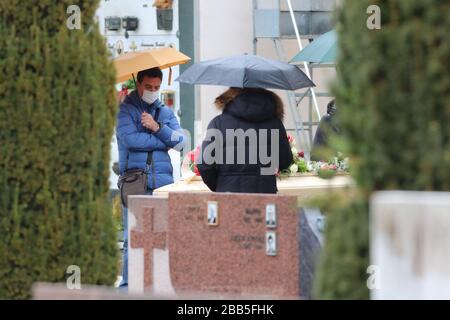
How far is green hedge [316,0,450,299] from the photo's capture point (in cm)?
325

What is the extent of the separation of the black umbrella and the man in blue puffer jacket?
513 millimetres

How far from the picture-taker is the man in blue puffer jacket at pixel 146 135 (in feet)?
28.5

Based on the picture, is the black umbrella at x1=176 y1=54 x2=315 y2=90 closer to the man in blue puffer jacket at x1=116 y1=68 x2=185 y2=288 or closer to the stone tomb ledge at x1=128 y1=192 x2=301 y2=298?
the man in blue puffer jacket at x1=116 y1=68 x2=185 y2=288

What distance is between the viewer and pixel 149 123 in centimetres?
871

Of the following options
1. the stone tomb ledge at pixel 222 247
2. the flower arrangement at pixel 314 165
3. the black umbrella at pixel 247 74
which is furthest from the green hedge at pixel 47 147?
the flower arrangement at pixel 314 165

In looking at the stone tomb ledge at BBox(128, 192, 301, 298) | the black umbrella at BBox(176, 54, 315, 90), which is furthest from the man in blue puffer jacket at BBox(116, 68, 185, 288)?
the stone tomb ledge at BBox(128, 192, 301, 298)

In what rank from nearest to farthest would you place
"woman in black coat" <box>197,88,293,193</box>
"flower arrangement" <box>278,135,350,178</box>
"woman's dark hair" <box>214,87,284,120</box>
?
"woman in black coat" <box>197,88,293,193</box> < "woman's dark hair" <box>214,87,284,120</box> < "flower arrangement" <box>278,135,350,178</box>

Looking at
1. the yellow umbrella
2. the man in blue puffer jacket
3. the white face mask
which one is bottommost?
the man in blue puffer jacket

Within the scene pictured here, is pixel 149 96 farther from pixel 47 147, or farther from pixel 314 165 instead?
pixel 47 147

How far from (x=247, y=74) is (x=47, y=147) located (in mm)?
3895

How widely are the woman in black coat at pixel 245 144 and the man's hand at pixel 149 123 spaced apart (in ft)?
3.13

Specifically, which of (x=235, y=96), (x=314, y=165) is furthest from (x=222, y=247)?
(x=314, y=165)
